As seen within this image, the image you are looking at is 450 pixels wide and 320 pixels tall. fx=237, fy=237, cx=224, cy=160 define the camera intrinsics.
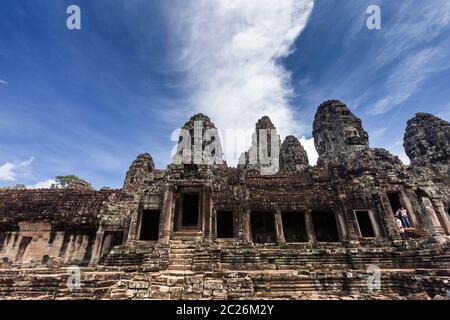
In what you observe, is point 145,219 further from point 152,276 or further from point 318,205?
point 318,205

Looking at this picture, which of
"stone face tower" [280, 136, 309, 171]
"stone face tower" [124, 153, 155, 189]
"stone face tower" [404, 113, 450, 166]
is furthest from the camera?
"stone face tower" [280, 136, 309, 171]

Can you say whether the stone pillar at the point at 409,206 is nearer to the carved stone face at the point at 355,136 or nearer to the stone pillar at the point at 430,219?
the stone pillar at the point at 430,219

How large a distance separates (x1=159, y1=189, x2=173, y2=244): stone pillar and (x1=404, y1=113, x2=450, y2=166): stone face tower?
25.3m

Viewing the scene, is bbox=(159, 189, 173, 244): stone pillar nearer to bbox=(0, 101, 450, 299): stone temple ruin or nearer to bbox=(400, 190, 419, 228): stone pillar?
bbox=(0, 101, 450, 299): stone temple ruin

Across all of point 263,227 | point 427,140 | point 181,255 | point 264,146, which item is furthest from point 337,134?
point 181,255

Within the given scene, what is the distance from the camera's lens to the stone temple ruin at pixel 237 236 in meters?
9.24

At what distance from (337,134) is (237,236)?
23.7 m

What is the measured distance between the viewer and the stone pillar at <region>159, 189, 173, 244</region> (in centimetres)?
1331

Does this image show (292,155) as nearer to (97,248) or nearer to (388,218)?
(388,218)

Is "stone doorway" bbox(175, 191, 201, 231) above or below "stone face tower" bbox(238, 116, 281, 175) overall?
below

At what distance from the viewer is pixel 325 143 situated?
3312 cm

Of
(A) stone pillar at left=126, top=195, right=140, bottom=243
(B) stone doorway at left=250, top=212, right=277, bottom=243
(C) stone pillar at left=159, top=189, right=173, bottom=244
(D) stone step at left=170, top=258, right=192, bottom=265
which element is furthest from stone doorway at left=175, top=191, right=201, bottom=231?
(D) stone step at left=170, top=258, right=192, bottom=265

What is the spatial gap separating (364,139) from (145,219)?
90.0ft

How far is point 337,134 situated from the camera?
31188mm
